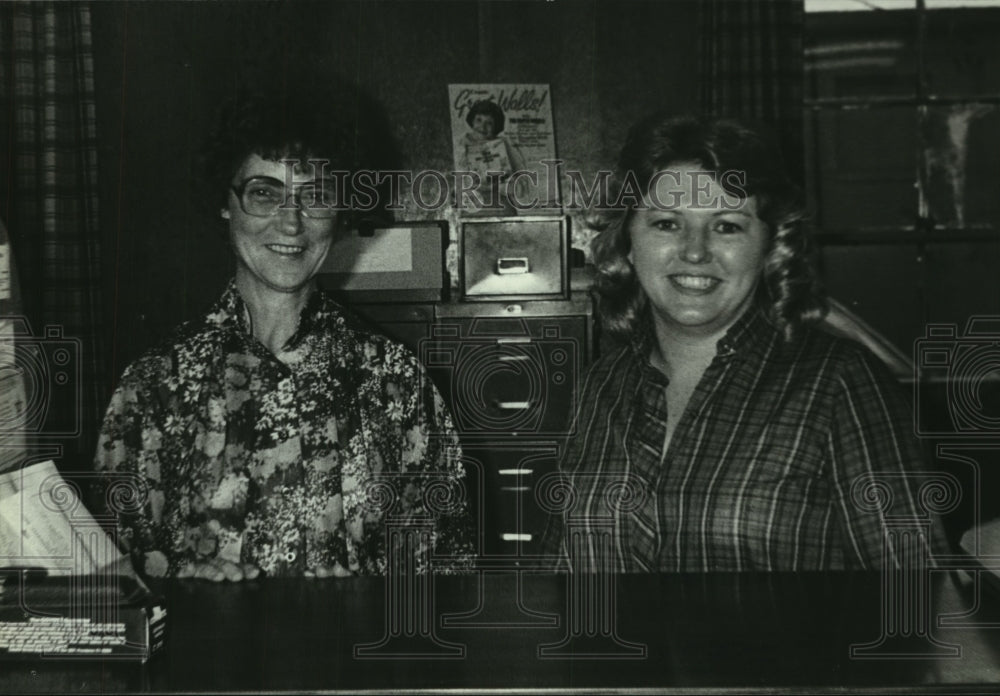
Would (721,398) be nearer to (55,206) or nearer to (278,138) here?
(278,138)

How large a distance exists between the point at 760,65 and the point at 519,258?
944 millimetres

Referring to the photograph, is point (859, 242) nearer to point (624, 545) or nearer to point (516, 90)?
point (516, 90)

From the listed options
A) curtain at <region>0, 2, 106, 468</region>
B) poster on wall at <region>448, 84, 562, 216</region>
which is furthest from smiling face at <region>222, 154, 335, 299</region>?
poster on wall at <region>448, 84, 562, 216</region>

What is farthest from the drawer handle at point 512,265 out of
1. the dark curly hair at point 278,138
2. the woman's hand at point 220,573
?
the woman's hand at point 220,573

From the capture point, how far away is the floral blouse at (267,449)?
1.23 metres

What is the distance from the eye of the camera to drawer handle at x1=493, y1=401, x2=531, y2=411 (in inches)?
68.3

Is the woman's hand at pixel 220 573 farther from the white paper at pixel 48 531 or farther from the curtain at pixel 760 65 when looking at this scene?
the curtain at pixel 760 65

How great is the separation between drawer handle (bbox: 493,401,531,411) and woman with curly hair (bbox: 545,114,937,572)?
39 cm

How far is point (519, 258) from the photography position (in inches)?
76.0

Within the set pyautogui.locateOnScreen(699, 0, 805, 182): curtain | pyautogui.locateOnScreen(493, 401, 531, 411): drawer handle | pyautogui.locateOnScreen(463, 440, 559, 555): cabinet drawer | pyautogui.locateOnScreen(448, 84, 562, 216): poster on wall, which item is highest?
pyautogui.locateOnScreen(699, 0, 805, 182): curtain

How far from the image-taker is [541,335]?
6.08ft

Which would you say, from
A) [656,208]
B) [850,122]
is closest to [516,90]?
[850,122]

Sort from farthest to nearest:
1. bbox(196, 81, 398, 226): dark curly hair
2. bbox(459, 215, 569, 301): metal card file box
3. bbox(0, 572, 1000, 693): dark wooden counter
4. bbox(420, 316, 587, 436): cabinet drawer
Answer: bbox(459, 215, 569, 301): metal card file box, bbox(420, 316, 587, 436): cabinet drawer, bbox(196, 81, 398, 226): dark curly hair, bbox(0, 572, 1000, 693): dark wooden counter

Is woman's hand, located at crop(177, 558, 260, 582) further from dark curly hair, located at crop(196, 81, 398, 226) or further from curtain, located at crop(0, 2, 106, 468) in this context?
dark curly hair, located at crop(196, 81, 398, 226)
